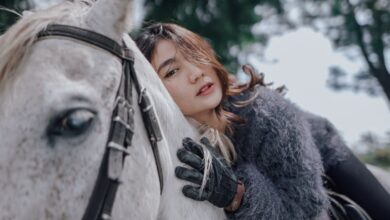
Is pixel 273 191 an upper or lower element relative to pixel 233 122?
lower

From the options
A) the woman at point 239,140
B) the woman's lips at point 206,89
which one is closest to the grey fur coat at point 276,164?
the woman at point 239,140

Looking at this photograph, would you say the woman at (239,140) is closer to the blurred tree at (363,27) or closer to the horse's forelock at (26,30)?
the horse's forelock at (26,30)

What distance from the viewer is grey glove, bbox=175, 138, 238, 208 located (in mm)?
2037

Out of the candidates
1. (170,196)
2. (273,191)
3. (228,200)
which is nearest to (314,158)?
(273,191)

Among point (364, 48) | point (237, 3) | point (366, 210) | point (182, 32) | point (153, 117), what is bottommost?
point (366, 210)

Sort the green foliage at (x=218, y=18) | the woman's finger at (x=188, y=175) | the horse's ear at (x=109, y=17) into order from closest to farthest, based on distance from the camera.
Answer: the horse's ear at (x=109, y=17), the woman's finger at (x=188, y=175), the green foliage at (x=218, y=18)

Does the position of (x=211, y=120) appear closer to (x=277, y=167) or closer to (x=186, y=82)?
(x=186, y=82)

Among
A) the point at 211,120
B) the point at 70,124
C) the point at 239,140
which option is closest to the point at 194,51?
the point at 211,120

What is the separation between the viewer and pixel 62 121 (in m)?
1.59

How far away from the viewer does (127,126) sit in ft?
5.65

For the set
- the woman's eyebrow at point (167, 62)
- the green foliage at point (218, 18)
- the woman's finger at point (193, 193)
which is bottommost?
the woman's finger at point (193, 193)

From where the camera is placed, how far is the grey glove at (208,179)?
2.04 m

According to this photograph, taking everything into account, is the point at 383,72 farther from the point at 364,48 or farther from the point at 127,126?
the point at 127,126

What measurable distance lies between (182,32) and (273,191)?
72 cm
